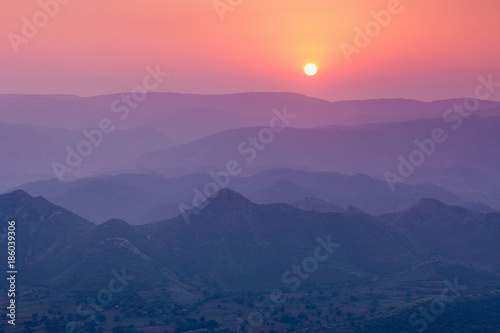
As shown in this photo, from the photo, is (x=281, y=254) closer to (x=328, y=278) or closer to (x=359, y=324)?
(x=328, y=278)

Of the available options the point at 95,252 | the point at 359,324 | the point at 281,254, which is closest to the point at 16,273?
the point at 95,252

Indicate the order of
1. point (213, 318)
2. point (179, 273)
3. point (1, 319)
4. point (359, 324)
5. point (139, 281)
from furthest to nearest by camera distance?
point (179, 273)
point (139, 281)
point (213, 318)
point (1, 319)
point (359, 324)

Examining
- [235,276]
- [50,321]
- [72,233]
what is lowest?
[50,321]

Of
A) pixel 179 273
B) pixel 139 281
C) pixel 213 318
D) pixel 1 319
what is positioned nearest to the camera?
pixel 1 319

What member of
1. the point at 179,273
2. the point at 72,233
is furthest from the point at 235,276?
the point at 72,233

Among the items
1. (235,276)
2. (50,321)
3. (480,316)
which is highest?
(235,276)

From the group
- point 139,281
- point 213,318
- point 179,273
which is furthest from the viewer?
point 179,273

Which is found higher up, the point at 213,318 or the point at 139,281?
the point at 139,281

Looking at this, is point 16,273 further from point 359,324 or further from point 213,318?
point 359,324

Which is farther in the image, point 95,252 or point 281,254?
point 281,254

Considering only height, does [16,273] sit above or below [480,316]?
above
